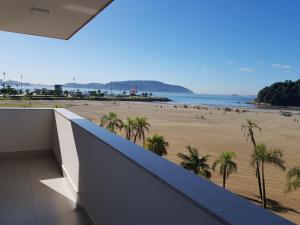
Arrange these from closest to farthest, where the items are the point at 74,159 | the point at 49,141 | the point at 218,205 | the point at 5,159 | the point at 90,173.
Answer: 1. the point at 218,205
2. the point at 90,173
3. the point at 74,159
4. the point at 5,159
5. the point at 49,141

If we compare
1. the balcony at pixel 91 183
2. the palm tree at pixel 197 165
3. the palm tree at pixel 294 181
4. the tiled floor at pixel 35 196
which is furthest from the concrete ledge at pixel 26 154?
the palm tree at pixel 197 165

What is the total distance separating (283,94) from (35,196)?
3633 inches

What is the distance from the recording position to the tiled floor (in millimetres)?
2334

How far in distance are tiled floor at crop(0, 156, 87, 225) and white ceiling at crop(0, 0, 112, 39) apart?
181 cm

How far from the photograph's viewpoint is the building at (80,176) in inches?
37.1

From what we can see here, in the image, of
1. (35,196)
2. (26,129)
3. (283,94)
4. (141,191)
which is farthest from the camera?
(283,94)

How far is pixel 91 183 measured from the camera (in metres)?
2.26

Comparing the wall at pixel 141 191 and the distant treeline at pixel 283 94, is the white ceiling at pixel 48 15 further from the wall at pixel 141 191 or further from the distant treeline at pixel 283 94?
the distant treeline at pixel 283 94

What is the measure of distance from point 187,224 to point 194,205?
0.09 m

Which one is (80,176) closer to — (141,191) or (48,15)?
(141,191)

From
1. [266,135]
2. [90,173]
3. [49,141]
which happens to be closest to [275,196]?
[49,141]

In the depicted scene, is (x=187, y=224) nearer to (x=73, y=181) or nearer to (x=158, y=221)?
(x=158, y=221)

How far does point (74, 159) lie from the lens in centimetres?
288

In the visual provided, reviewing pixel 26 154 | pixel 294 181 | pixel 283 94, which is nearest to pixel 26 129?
pixel 26 154
